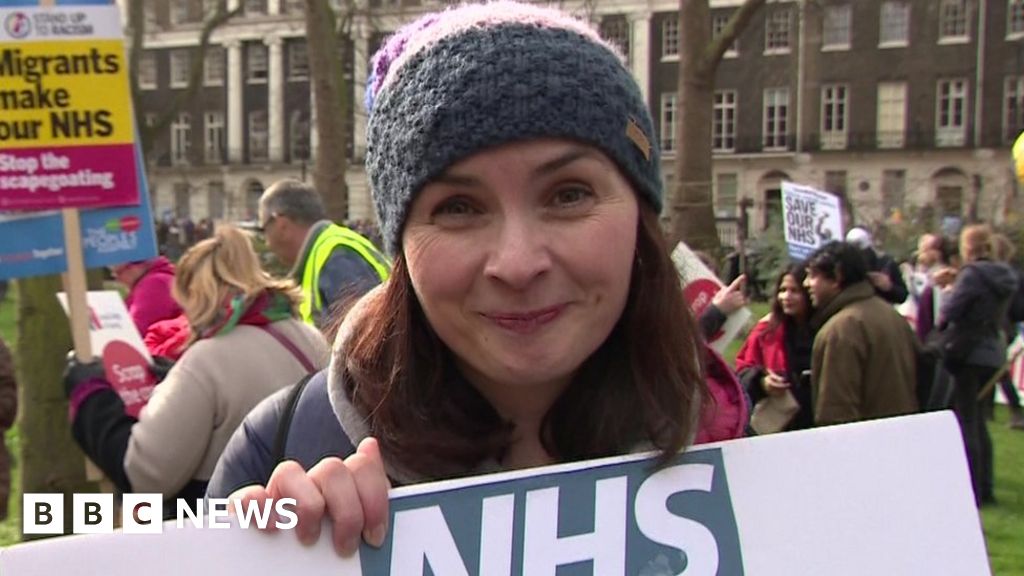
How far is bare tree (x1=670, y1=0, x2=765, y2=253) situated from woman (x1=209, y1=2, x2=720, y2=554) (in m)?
10.9

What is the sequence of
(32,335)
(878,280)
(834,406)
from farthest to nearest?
(878,280) → (834,406) → (32,335)

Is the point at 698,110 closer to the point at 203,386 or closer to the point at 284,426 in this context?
the point at 203,386

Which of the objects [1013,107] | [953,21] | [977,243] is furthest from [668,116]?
[977,243]

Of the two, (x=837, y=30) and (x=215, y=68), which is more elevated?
(x=837, y=30)

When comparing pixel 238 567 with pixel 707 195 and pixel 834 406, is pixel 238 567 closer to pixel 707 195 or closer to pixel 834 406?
pixel 834 406

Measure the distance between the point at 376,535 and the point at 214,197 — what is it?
58.1 metres

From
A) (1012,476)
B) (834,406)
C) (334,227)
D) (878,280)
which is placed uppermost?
(334,227)

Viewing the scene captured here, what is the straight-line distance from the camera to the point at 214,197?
5712cm

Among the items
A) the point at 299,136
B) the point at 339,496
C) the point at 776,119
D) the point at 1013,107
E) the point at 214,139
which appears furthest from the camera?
the point at 214,139

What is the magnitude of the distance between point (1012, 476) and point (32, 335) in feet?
20.5

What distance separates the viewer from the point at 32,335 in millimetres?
5113

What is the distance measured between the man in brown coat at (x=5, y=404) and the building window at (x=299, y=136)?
50.3 metres

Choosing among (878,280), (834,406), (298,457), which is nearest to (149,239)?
(298,457)

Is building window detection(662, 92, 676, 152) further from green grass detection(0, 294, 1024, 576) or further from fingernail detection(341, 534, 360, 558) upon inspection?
fingernail detection(341, 534, 360, 558)
